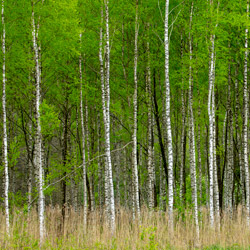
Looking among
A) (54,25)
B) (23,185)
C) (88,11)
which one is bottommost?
(23,185)

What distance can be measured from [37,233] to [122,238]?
2.69m

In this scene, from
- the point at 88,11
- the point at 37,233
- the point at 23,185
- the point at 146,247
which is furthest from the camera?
the point at 23,185

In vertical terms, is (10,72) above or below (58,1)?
below

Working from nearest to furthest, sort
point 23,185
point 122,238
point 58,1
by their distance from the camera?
point 122,238 → point 58,1 → point 23,185

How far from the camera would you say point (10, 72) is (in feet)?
45.8

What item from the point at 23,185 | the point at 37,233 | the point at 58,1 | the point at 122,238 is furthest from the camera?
the point at 23,185

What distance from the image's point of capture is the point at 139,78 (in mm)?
15141

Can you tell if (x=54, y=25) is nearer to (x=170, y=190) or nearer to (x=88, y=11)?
(x=88, y=11)

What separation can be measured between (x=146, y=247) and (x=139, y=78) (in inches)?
360

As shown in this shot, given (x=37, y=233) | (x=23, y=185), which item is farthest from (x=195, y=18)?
(x=23, y=185)

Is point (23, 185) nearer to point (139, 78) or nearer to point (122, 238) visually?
point (139, 78)

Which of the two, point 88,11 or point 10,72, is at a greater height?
point 88,11

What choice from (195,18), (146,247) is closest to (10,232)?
(146,247)

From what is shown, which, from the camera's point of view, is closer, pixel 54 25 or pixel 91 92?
pixel 54 25
